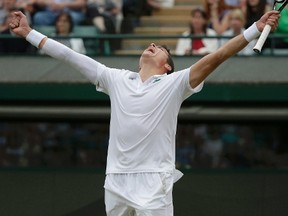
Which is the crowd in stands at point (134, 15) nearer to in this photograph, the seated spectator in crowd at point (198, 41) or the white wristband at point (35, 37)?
the seated spectator in crowd at point (198, 41)

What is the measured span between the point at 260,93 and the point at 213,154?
0.84 m

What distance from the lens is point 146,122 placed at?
23.6ft

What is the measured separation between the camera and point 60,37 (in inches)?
452

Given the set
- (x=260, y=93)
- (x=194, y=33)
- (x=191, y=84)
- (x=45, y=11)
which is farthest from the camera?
(x=45, y=11)

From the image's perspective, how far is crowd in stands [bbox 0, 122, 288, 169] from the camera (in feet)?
36.6

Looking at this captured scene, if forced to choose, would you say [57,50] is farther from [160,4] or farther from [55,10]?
[160,4]

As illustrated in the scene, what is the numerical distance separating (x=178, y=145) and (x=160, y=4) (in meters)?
2.37

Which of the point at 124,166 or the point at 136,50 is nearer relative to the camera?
the point at 124,166

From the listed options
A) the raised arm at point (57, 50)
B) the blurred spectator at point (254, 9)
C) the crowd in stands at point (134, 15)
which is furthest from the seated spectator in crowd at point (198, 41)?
the raised arm at point (57, 50)

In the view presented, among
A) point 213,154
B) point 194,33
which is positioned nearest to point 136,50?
point 194,33

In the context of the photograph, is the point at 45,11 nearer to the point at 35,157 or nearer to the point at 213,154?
the point at 35,157

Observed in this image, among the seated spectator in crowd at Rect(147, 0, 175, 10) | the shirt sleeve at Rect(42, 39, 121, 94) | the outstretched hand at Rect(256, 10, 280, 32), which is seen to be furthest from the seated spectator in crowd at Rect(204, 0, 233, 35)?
the outstretched hand at Rect(256, 10, 280, 32)

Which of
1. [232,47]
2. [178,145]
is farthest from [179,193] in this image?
[232,47]

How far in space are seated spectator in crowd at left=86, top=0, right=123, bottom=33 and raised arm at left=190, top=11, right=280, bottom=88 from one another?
518 centimetres
